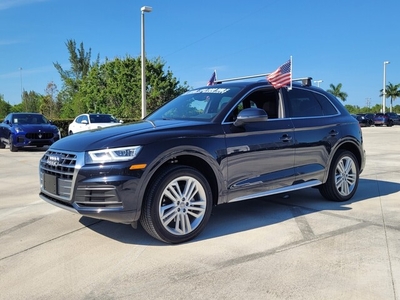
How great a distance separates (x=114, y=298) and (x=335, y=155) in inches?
156

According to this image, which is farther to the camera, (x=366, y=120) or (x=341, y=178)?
(x=366, y=120)

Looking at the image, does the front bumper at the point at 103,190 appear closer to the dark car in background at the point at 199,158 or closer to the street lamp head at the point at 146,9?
the dark car in background at the point at 199,158

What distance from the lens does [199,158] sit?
414cm

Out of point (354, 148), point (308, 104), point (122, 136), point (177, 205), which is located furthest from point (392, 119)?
point (122, 136)

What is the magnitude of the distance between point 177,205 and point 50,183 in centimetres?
136

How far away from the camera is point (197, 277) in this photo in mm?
3211

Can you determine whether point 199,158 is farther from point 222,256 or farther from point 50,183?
point 50,183

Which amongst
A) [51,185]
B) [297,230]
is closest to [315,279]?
[297,230]

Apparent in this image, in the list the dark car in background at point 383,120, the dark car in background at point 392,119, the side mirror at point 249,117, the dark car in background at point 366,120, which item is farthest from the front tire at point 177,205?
the dark car in background at point 392,119

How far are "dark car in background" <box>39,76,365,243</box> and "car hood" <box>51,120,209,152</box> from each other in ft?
0.04

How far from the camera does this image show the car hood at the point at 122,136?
12.3 feet

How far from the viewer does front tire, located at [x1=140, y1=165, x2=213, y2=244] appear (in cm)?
379

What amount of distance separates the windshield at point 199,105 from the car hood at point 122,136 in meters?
0.33

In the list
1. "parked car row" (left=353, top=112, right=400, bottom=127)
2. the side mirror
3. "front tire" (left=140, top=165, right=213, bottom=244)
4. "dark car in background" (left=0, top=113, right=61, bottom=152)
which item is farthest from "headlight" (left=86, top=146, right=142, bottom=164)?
"parked car row" (left=353, top=112, right=400, bottom=127)
